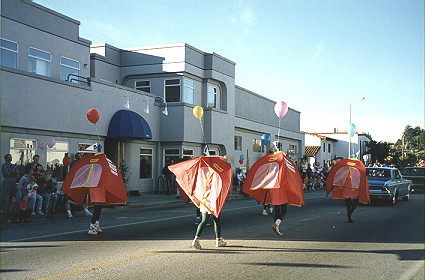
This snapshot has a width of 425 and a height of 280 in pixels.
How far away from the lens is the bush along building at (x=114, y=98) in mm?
17234

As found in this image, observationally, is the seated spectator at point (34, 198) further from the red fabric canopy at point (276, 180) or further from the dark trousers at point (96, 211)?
the red fabric canopy at point (276, 180)

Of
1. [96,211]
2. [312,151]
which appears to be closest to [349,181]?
[96,211]

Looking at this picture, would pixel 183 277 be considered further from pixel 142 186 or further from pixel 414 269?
pixel 142 186

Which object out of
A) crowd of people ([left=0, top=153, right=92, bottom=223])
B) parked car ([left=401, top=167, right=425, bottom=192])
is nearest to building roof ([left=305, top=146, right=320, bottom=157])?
parked car ([left=401, top=167, right=425, bottom=192])

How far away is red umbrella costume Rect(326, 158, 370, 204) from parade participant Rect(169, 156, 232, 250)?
5595 millimetres

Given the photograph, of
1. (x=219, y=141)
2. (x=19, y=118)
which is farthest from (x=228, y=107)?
(x=19, y=118)

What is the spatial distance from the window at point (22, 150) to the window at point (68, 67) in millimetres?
4772

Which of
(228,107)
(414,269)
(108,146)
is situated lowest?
(414,269)

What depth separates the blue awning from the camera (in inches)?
821

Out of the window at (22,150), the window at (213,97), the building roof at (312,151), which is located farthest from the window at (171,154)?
the building roof at (312,151)

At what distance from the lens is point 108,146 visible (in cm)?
2317

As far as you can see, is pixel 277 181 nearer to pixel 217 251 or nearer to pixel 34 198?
pixel 217 251

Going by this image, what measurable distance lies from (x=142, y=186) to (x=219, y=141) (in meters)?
7.01

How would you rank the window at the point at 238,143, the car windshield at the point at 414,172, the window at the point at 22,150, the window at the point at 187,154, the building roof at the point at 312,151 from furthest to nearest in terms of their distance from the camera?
the building roof at the point at 312,151 → the window at the point at 238,143 → the window at the point at 187,154 → the car windshield at the point at 414,172 → the window at the point at 22,150
